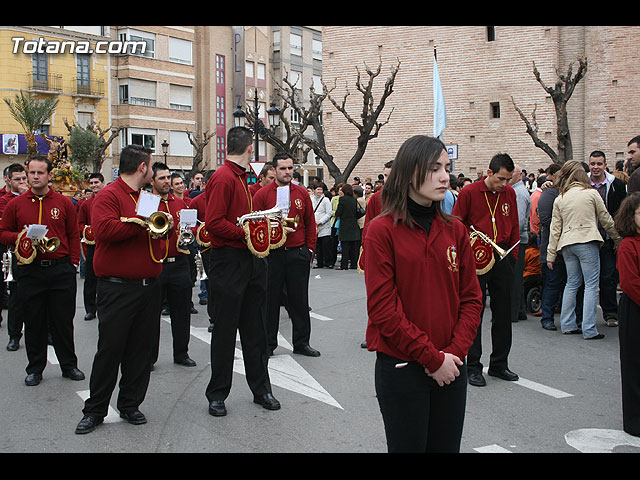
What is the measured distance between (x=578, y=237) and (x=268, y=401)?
497cm

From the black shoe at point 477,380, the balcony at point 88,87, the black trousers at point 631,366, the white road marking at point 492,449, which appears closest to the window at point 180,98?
the balcony at point 88,87

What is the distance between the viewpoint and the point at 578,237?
8.64 m

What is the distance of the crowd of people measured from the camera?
122 inches

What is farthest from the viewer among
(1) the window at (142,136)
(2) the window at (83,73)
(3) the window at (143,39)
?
(1) the window at (142,136)

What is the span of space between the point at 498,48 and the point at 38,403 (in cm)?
2920

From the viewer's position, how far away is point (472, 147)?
3247 centimetres

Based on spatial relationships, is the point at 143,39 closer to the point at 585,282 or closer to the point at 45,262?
the point at 45,262

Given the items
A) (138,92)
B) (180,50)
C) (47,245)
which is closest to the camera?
(47,245)

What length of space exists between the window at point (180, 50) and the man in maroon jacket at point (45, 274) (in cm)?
5240

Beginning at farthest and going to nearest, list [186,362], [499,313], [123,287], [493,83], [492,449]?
[493,83] < [186,362] < [499,313] < [123,287] < [492,449]

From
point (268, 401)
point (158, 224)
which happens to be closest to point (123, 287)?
point (158, 224)

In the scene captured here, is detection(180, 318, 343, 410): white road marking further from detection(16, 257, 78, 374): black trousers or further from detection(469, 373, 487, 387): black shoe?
detection(16, 257, 78, 374): black trousers

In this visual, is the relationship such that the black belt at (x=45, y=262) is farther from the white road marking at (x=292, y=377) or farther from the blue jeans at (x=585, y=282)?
the blue jeans at (x=585, y=282)

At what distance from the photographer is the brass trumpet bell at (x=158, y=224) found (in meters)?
5.39
